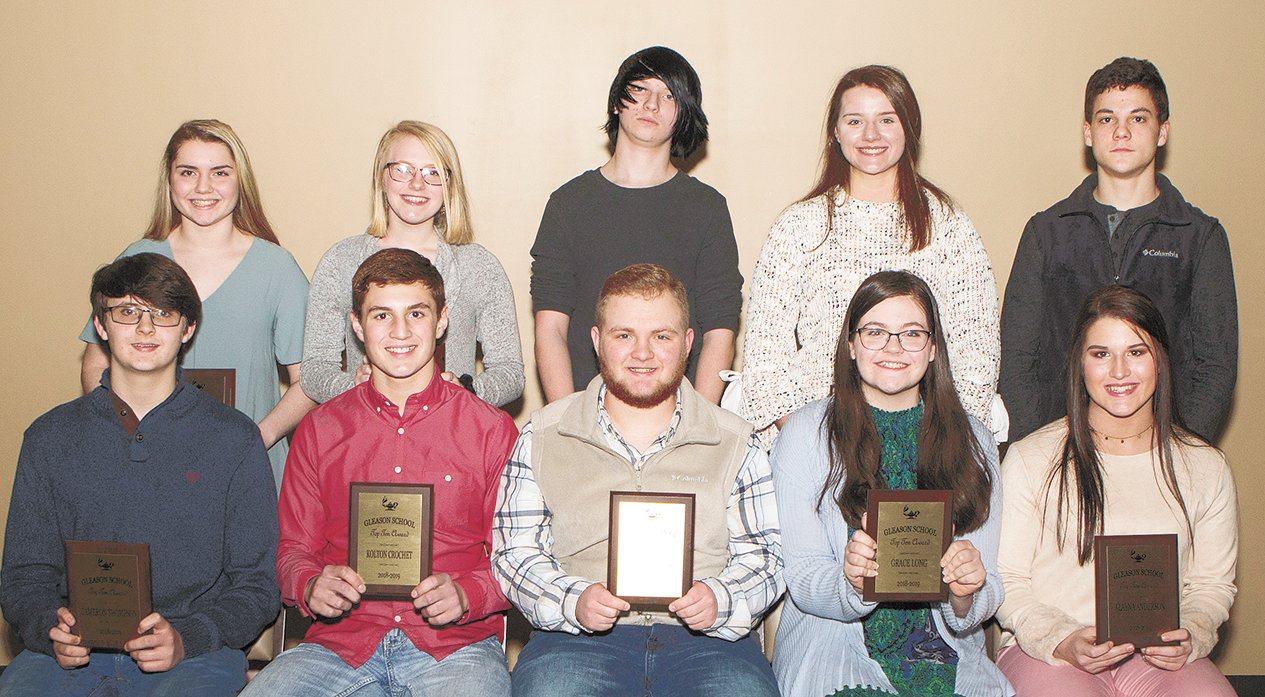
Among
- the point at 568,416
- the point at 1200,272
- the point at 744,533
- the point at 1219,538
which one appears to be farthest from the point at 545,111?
the point at 1219,538

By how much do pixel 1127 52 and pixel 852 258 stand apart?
2.40 metres

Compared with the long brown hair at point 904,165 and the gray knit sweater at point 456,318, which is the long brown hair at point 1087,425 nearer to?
the long brown hair at point 904,165

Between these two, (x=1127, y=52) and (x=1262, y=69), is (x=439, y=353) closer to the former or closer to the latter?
(x=1127, y=52)

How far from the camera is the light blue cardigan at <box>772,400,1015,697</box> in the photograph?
323 centimetres

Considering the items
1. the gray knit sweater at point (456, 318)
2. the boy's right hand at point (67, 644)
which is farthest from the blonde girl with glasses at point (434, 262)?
the boy's right hand at point (67, 644)

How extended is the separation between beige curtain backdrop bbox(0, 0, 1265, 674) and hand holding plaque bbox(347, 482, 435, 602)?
2326 mm

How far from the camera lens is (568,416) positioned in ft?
11.2

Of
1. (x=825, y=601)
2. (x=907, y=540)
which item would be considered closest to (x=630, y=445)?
(x=825, y=601)

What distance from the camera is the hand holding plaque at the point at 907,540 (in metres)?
3.08

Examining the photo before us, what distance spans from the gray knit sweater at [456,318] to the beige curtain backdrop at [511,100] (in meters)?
1.14

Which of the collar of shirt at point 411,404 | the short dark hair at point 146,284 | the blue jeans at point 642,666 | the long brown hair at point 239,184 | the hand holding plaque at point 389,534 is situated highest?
the long brown hair at point 239,184

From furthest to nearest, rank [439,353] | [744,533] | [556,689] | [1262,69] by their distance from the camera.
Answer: [1262,69] → [439,353] → [744,533] → [556,689]

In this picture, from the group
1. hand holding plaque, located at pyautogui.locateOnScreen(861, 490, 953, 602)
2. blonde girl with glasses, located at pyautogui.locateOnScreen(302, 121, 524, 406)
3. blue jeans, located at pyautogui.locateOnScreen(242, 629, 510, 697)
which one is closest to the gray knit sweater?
blonde girl with glasses, located at pyautogui.locateOnScreen(302, 121, 524, 406)

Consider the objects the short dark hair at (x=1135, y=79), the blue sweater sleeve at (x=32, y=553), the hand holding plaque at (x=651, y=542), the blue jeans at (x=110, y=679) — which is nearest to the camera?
the hand holding plaque at (x=651, y=542)
